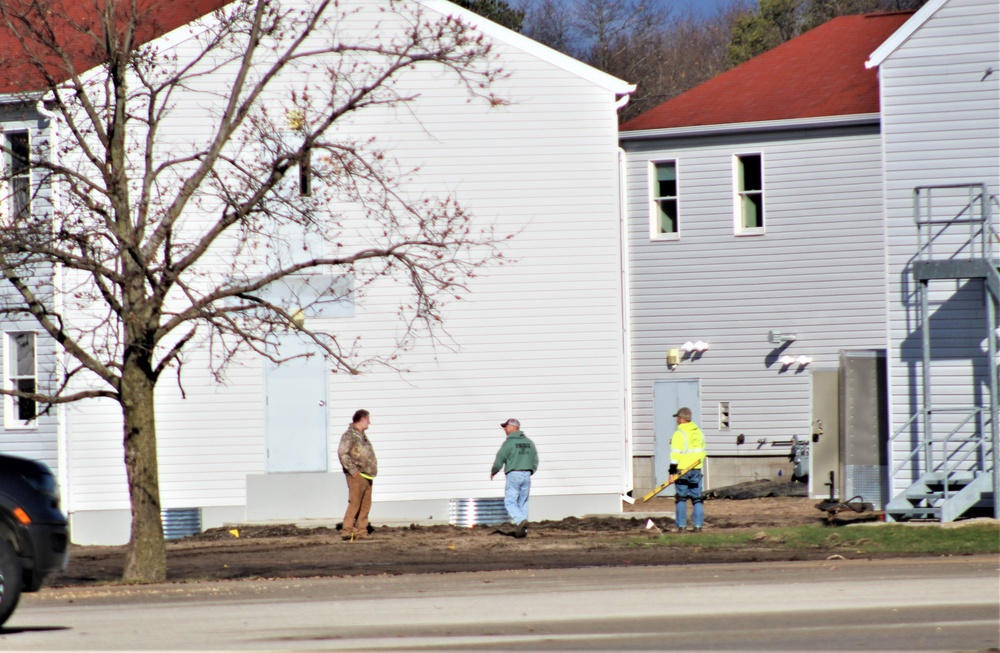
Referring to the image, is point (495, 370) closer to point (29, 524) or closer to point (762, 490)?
point (762, 490)

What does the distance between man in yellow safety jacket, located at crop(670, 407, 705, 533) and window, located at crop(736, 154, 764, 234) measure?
804 centimetres

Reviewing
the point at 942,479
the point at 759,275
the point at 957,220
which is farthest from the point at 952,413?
the point at 759,275

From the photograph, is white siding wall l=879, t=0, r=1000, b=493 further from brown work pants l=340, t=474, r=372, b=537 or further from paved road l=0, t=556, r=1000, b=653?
brown work pants l=340, t=474, r=372, b=537

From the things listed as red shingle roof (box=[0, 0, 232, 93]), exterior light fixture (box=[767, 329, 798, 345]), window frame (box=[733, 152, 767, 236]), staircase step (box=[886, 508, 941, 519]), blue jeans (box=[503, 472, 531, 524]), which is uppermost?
red shingle roof (box=[0, 0, 232, 93])

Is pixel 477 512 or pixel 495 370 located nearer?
pixel 477 512

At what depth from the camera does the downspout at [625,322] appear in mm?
24797

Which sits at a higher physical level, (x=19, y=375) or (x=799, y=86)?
(x=799, y=86)

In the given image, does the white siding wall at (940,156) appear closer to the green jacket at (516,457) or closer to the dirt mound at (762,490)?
the dirt mound at (762,490)

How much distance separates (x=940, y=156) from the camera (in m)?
22.0

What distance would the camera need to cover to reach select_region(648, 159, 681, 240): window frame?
2812 centimetres

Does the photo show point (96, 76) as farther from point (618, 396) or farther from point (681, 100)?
point (681, 100)

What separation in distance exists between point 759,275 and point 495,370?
6.12 m

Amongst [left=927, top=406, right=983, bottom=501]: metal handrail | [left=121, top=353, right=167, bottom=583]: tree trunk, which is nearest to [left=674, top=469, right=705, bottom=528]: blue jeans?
[left=927, top=406, right=983, bottom=501]: metal handrail

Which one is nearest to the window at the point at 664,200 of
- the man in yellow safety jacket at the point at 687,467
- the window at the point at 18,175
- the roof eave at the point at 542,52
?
the roof eave at the point at 542,52
